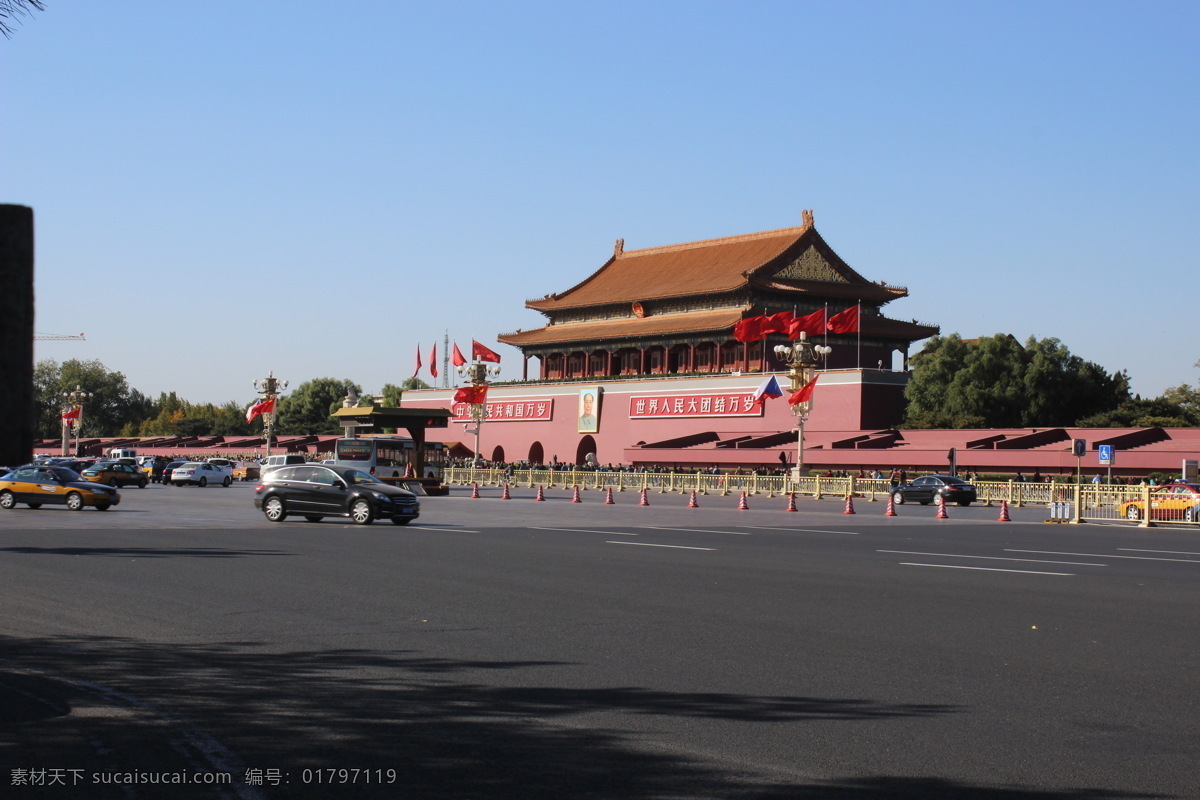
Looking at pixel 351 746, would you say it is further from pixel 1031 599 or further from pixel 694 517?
pixel 694 517

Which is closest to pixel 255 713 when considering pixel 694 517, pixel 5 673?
pixel 5 673

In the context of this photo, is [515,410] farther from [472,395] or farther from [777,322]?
[777,322]

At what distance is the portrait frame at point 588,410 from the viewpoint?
75.9 metres

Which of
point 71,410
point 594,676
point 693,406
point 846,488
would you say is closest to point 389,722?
point 594,676

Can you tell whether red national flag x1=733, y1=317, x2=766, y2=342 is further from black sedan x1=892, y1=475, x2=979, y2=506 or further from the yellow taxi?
the yellow taxi

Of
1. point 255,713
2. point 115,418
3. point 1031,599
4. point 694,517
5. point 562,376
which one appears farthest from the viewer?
point 115,418

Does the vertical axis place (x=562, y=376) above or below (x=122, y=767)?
above

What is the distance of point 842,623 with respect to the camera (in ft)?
37.5

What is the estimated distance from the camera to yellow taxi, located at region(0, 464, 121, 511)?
107 feet

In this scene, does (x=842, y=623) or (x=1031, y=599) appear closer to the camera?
(x=842, y=623)

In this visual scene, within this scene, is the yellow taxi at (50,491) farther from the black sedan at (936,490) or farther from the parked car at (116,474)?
the black sedan at (936,490)

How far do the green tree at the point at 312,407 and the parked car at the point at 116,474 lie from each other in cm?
6358

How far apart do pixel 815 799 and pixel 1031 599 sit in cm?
871

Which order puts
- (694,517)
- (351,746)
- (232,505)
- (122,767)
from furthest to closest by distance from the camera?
(232,505) → (694,517) → (351,746) → (122,767)
